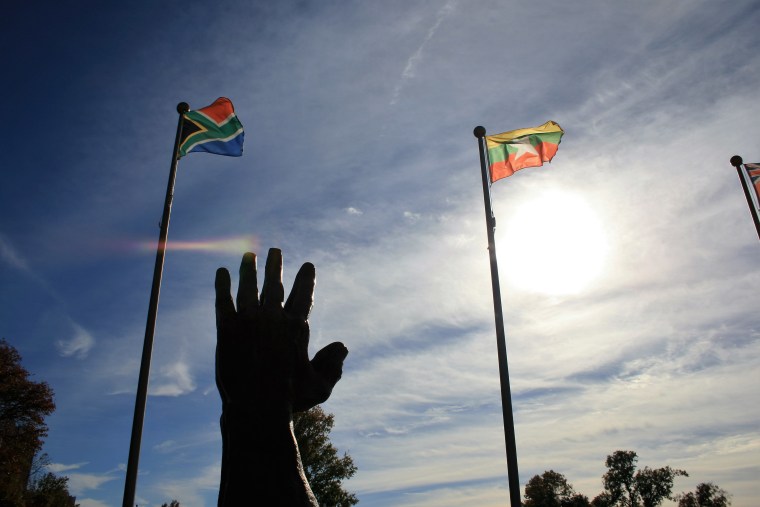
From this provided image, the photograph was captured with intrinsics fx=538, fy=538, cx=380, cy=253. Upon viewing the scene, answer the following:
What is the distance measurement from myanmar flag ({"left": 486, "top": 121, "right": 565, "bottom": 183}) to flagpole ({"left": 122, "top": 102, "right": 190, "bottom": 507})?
801 cm

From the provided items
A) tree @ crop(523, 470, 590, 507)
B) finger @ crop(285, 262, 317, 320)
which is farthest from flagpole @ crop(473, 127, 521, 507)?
tree @ crop(523, 470, 590, 507)

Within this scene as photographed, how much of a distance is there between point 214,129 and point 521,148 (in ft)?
27.2

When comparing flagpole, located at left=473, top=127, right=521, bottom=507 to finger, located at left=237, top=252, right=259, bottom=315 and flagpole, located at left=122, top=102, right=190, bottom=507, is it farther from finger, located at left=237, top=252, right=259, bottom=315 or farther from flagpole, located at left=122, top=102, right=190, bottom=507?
flagpole, located at left=122, top=102, right=190, bottom=507

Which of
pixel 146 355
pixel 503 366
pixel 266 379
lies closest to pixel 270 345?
pixel 266 379

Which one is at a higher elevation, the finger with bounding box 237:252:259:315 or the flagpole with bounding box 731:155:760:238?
the flagpole with bounding box 731:155:760:238

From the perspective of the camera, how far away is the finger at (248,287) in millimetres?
7408

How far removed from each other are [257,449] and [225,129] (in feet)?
34.2

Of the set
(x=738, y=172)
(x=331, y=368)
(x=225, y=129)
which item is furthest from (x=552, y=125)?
(x=331, y=368)

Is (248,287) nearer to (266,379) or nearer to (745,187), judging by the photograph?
(266,379)

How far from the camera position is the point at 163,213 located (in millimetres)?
12148

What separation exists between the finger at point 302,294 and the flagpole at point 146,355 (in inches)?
165

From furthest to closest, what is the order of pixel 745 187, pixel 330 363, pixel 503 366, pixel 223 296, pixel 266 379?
pixel 745 187 < pixel 503 366 < pixel 330 363 < pixel 223 296 < pixel 266 379

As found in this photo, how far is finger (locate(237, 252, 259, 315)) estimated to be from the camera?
7408mm

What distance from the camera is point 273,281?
769 cm
